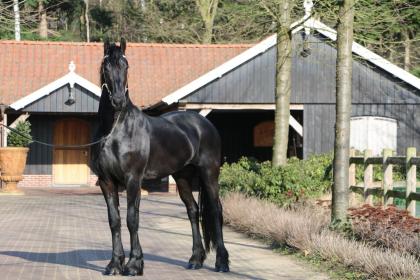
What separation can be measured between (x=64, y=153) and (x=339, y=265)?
20.9m

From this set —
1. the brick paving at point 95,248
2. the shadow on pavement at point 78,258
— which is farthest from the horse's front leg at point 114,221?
the shadow on pavement at point 78,258

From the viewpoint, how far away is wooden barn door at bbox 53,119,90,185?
2950cm

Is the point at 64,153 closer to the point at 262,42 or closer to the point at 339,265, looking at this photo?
the point at 262,42

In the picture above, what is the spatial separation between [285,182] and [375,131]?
41.1ft

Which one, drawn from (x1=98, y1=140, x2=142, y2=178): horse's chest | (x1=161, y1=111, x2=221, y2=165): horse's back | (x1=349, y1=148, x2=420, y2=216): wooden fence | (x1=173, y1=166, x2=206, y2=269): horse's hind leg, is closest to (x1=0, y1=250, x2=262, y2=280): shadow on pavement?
(x1=173, y1=166, x2=206, y2=269): horse's hind leg

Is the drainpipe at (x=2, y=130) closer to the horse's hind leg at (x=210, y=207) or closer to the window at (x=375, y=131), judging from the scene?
the window at (x=375, y=131)

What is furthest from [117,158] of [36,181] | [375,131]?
[36,181]

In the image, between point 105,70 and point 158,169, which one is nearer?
point 105,70

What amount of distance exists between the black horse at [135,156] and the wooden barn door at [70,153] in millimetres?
19573

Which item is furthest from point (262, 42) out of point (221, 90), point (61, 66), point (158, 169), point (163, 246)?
point (158, 169)

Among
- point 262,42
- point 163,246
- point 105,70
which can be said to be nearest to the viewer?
point 105,70

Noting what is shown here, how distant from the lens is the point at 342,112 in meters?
11.8

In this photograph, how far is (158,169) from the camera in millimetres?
9781

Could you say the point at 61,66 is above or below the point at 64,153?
above
